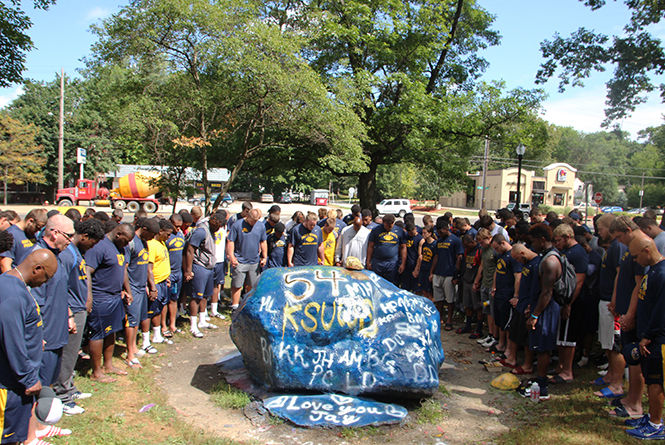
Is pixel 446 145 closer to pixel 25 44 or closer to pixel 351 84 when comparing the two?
pixel 351 84

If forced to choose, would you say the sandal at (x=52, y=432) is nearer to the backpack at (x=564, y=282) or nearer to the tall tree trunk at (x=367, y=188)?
the backpack at (x=564, y=282)

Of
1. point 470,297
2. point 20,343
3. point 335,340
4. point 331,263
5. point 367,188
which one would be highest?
point 367,188

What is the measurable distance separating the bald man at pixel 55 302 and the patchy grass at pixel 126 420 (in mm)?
588

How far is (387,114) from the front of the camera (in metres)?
16.8

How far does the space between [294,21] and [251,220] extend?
38.3 ft

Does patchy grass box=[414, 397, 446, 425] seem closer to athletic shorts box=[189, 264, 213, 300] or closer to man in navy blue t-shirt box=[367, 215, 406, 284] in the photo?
man in navy blue t-shirt box=[367, 215, 406, 284]

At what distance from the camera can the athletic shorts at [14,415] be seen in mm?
3164

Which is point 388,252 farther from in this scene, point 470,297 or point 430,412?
point 430,412

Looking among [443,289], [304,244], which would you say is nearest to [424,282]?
[443,289]

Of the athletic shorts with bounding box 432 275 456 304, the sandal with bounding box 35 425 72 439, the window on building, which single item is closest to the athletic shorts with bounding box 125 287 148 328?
the sandal with bounding box 35 425 72 439

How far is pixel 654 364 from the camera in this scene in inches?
164

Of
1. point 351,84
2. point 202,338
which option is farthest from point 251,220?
point 351,84

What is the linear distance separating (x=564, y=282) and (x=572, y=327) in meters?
1.01

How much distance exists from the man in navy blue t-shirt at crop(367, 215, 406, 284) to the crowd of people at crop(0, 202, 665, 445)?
0.02m
